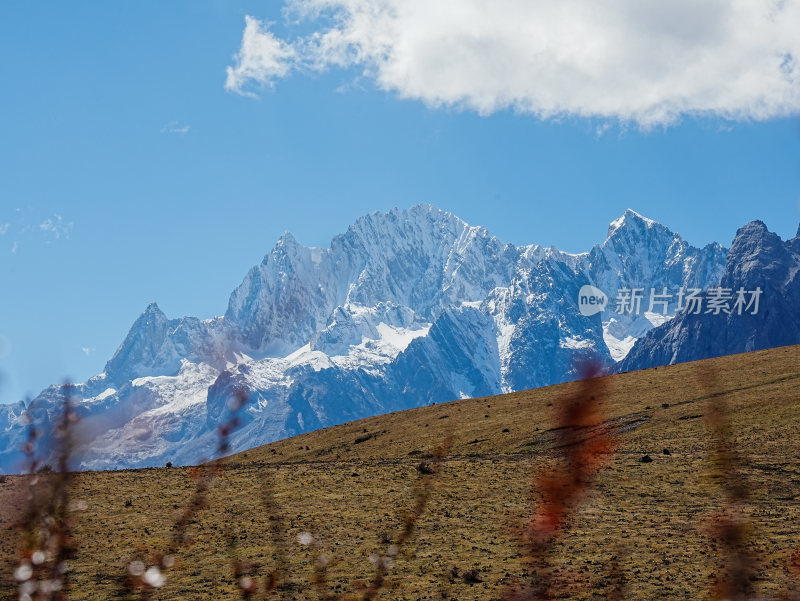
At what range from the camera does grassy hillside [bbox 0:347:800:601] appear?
99.2 ft

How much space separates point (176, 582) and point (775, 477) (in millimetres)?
29446

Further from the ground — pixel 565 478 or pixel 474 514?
pixel 474 514

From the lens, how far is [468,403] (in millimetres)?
89125

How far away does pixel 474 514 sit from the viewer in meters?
40.2

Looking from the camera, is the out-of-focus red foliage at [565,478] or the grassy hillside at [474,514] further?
the grassy hillside at [474,514]

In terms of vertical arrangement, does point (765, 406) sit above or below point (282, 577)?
above

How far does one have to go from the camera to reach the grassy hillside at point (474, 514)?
99.2 feet

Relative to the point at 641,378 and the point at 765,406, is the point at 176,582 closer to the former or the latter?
the point at 765,406

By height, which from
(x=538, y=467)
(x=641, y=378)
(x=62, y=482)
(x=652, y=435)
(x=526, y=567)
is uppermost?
(x=641, y=378)

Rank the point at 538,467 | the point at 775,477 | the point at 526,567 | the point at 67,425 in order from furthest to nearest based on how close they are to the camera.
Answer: the point at 538,467, the point at 775,477, the point at 526,567, the point at 67,425

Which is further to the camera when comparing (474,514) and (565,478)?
(474,514)

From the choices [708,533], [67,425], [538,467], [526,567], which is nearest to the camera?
[67,425]

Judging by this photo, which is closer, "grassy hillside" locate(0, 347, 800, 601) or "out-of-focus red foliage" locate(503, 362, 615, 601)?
"out-of-focus red foliage" locate(503, 362, 615, 601)

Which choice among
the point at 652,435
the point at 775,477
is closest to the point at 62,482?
the point at 775,477
